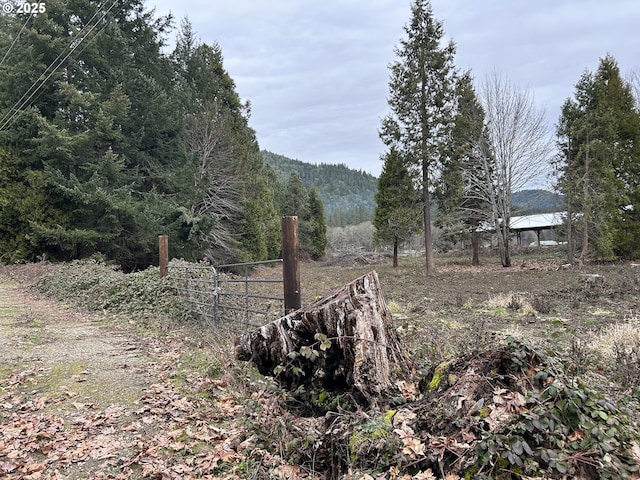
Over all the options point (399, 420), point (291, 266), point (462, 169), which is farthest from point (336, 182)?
point (399, 420)

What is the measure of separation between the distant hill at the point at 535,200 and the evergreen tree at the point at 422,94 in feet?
19.1

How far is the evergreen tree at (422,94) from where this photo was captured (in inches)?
789

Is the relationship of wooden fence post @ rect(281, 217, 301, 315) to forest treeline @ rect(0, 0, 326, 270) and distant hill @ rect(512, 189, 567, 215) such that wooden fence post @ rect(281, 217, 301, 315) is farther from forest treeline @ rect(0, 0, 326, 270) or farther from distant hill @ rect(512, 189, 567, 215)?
distant hill @ rect(512, 189, 567, 215)

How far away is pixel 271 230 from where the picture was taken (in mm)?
32375

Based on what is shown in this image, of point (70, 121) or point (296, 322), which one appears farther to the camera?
point (70, 121)

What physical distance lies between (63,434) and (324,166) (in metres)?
137

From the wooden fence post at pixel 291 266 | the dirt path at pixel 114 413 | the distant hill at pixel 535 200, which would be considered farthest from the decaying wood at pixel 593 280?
the dirt path at pixel 114 413

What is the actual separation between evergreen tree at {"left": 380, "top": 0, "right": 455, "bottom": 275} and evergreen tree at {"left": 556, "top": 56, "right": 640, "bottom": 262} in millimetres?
7637

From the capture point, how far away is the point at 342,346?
3293mm

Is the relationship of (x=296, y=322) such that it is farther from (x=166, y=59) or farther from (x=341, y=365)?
(x=166, y=59)

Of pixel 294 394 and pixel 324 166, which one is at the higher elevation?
pixel 324 166

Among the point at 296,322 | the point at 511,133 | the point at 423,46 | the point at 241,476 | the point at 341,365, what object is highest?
the point at 423,46

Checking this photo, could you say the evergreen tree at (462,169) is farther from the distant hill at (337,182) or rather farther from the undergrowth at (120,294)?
the distant hill at (337,182)

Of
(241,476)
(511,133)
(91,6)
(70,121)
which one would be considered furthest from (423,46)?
(241,476)
